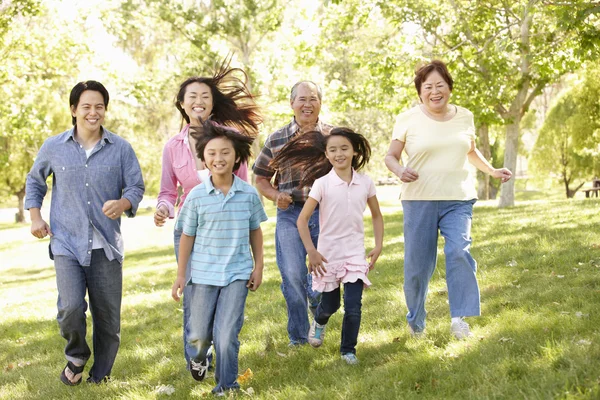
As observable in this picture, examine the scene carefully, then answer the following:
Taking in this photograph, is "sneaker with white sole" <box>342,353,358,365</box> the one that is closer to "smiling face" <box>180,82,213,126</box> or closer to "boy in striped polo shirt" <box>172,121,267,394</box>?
"boy in striped polo shirt" <box>172,121,267,394</box>

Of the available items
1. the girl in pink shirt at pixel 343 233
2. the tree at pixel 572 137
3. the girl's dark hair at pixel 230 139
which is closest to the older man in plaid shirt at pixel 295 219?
the girl in pink shirt at pixel 343 233

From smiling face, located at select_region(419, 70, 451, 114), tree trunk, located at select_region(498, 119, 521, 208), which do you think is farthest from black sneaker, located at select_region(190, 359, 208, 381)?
tree trunk, located at select_region(498, 119, 521, 208)

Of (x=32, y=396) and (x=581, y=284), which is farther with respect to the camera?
(x=581, y=284)

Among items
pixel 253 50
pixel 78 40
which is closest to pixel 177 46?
pixel 253 50

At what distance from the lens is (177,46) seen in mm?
34062

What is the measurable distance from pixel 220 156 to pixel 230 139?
174 mm

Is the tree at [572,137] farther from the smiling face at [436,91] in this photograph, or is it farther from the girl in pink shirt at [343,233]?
the girl in pink shirt at [343,233]

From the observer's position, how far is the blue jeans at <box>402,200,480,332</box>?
5.61m

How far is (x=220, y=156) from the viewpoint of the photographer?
16.5ft

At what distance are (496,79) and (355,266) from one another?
50.4 ft

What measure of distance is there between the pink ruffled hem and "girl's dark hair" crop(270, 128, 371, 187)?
0.91m

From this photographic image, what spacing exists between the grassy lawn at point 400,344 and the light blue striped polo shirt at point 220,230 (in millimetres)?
843

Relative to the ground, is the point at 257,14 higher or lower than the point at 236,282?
higher

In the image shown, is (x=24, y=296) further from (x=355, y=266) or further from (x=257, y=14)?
(x=257, y=14)
